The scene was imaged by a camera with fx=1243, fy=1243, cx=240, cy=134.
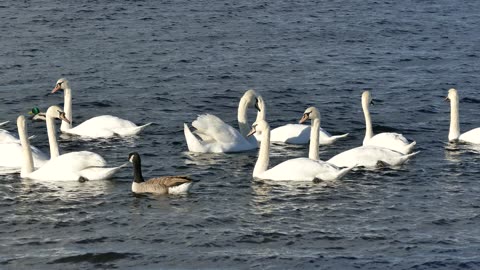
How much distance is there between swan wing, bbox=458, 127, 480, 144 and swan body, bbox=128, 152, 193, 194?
21.5 ft

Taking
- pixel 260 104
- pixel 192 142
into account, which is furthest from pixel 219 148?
pixel 260 104

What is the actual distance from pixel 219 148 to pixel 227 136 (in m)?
0.28

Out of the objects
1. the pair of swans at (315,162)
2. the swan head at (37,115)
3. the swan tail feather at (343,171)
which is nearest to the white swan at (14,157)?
the swan head at (37,115)

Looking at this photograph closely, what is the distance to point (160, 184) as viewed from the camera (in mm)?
20328

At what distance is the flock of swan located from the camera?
68.8ft

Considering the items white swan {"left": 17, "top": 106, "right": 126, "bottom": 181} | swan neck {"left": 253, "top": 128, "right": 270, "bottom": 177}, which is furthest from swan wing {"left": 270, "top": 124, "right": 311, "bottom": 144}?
white swan {"left": 17, "top": 106, "right": 126, "bottom": 181}

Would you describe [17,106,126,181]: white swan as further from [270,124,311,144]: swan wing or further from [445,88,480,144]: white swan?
[445,88,480,144]: white swan

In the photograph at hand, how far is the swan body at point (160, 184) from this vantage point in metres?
20.2

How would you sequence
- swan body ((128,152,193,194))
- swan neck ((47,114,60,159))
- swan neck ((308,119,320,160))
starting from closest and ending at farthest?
swan body ((128,152,193,194)), swan neck ((308,119,320,160)), swan neck ((47,114,60,159))

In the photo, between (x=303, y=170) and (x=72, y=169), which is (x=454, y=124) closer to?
(x=303, y=170)

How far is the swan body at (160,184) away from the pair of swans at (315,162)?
5.81ft

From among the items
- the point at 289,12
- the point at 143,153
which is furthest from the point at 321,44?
the point at 143,153

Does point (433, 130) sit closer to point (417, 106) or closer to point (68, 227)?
point (417, 106)

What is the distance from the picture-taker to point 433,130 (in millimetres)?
25578
